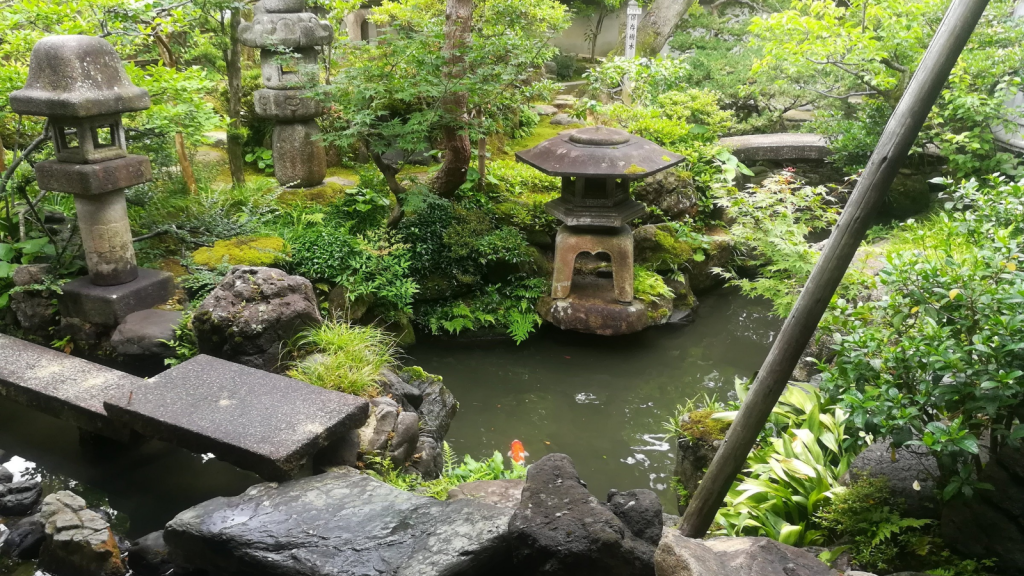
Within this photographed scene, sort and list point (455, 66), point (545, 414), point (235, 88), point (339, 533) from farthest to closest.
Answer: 1. point (235, 88)
2. point (455, 66)
3. point (545, 414)
4. point (339, 533)

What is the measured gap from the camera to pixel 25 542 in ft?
14.0

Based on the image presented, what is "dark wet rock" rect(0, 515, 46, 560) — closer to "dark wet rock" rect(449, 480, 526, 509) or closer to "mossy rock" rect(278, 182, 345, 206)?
"dark wet rock" rect(449, 480, 526, 509)

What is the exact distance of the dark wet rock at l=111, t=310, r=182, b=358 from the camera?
5.93 metres

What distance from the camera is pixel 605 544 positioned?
3240mm

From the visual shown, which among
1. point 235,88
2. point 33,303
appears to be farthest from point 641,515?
point 235,88

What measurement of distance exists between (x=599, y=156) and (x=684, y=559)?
5413 mm

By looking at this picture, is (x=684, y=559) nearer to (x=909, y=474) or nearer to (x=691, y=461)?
(x=909, y=474)

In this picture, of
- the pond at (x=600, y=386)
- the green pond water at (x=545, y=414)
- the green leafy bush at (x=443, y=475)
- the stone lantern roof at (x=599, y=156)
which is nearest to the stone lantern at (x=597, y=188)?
the stone lantern roof at (x=599, y=156)

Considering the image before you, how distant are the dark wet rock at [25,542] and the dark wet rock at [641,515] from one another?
352cm

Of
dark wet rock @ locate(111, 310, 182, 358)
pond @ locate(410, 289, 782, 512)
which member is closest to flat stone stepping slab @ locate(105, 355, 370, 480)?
dark wet rock @ locate(111, 310, 182, 358)

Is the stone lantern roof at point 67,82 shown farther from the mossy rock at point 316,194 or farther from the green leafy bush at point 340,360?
the mossy rock at point 316,194

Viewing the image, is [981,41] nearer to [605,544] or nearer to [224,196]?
[605,544]

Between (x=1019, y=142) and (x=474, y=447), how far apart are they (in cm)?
805

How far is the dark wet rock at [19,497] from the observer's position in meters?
4.62
